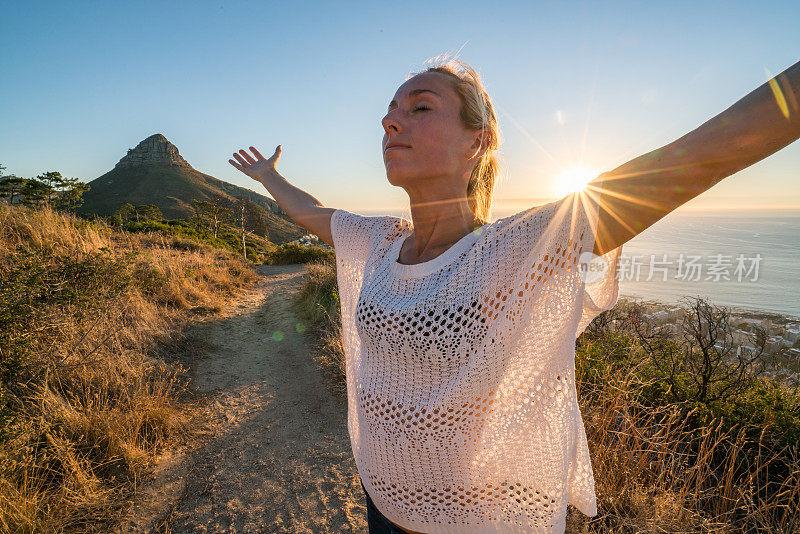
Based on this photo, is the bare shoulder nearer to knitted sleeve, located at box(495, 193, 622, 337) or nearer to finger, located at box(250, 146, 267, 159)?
finger, located at box(250, 146, 267, 159)

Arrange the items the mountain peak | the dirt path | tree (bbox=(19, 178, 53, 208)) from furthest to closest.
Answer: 1. the mountain peak
2. tree (bbox=(19, 178, 53, 208))
3. the dirt path

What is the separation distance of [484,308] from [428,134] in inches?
25.8

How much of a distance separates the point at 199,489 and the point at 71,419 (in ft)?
4.18

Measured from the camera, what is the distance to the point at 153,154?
83000 millimetres

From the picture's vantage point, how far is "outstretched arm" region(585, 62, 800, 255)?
64cm

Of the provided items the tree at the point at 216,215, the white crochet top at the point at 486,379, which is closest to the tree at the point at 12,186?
the tree at the point at 216,215

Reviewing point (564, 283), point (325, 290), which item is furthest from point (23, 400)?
point (325, 290)

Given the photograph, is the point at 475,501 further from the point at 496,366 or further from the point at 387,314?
the point at 387,314

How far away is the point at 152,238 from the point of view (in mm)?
12891

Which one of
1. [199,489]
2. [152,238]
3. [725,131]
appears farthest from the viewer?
[152,238]

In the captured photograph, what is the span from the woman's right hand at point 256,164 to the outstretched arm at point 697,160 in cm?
200

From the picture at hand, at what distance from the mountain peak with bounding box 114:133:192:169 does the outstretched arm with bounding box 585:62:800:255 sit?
94579 millimetres

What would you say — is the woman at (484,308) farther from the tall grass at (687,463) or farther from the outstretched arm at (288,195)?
the tall grass at (687,463)

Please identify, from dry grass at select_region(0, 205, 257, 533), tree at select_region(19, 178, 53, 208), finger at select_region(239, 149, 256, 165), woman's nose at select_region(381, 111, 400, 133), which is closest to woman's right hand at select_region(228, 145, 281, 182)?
finger at select_region(239, 149, 256, 165)
